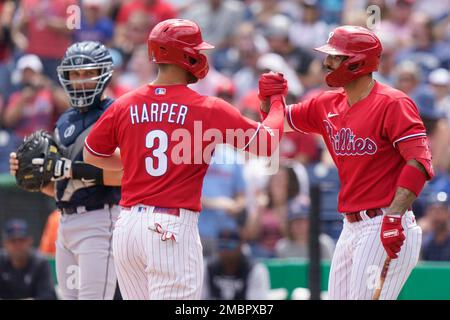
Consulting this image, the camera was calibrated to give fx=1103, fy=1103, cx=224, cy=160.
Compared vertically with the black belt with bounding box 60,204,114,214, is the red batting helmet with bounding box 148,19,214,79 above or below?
above

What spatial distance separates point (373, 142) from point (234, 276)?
3638 millimetres

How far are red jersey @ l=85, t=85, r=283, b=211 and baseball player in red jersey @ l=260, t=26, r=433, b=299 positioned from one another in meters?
0.59

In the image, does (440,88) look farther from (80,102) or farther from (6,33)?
(6,33)

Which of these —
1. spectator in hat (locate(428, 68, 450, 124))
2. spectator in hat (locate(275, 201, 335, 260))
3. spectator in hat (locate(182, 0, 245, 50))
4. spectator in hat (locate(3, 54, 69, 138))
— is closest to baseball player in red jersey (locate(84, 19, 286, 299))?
spectator in hat (locate(275, 201, 335, 260))

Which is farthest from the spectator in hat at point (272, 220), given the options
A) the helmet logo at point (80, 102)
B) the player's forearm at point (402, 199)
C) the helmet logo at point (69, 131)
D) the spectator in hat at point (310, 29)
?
the player's forearm at point (402, 199)

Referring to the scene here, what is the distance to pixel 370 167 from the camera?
6.18 meters

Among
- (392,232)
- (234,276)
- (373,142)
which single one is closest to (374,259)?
(392,232)

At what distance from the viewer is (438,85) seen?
37.6 feet

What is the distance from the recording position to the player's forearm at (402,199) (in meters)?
5.94

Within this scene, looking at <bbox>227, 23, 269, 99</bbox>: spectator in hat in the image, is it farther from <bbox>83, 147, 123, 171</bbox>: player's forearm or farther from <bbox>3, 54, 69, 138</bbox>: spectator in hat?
<bbox>83, 147, 123, 171</bbox>: player's forearm

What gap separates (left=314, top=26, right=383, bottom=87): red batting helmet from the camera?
246 inches

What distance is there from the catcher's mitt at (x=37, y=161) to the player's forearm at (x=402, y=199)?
7.53 ft

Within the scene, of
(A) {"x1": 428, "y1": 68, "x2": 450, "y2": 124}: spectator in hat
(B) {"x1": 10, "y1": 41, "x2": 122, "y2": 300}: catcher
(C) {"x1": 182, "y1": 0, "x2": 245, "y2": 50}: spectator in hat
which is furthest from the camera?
(C) {"x1": 182, "y1": 0, "x2": 245, "y2": 50}: spectator in hat
